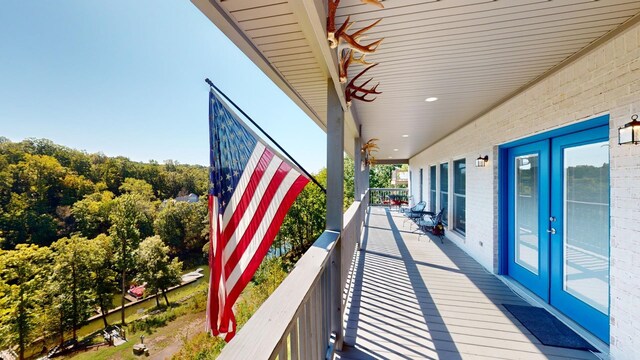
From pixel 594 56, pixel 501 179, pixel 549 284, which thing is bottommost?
pixel 549 284

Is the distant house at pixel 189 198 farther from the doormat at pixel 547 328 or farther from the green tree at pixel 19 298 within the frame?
the doormat at pixel 547 328

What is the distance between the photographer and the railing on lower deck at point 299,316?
0.86 meters

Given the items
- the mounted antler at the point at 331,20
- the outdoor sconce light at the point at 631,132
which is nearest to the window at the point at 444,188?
the outdoor sconce light at the point at 631,132

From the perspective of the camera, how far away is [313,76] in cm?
264

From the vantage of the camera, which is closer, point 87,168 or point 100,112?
point 100,112

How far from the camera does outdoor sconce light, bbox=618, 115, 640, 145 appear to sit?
1.79 m

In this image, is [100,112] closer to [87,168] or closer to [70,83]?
[70,83]

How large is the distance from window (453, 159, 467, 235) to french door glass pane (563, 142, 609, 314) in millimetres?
2835

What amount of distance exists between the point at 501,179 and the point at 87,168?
2043 inches

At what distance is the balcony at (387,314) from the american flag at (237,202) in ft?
1.38

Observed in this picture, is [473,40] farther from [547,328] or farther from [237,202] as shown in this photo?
[547,328]

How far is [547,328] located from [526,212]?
151 centimetres

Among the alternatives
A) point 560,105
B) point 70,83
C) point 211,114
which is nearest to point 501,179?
point 560,105

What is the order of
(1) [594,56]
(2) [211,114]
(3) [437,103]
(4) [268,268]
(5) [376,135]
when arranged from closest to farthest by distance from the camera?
(2) [211,114], (1) [594,56], (3) [437,103], (5) [376,135], (4) [268,268]
